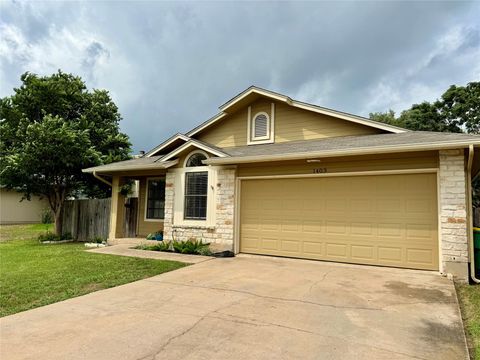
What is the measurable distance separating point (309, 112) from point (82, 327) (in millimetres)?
9098

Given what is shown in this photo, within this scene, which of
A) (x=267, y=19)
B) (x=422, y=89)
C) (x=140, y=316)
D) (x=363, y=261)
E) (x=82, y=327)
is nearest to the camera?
(x=82, y=327)

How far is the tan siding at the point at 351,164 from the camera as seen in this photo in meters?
7.08

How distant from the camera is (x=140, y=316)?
13.9ft

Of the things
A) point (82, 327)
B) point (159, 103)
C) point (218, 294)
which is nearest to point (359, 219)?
point (218, 294)

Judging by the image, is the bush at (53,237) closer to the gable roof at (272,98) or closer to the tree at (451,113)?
the gable roof at (272,98)

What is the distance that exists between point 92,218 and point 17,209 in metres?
14.4

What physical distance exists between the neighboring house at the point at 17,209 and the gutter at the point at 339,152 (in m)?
19.9

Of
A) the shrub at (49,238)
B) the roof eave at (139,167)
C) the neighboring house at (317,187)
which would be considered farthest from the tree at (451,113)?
the shrub at (49,238)

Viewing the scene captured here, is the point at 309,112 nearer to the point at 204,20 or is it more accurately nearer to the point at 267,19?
the point at 267,19

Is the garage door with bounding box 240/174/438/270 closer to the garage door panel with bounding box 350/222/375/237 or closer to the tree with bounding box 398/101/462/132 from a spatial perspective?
the garage door panel with bounding box 350/222/375/237

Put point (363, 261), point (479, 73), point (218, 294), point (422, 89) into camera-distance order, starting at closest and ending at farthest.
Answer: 1. point (218, 294)
2. point (363, 261)
3. point (479, 73)
4. point (422, 89)

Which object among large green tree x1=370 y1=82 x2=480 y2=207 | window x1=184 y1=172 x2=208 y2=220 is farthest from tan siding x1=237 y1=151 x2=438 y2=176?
large green tree x1=370 y1=82 x2=480 y2=207

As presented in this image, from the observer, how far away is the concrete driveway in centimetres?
320

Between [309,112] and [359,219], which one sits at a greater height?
[309,112]
